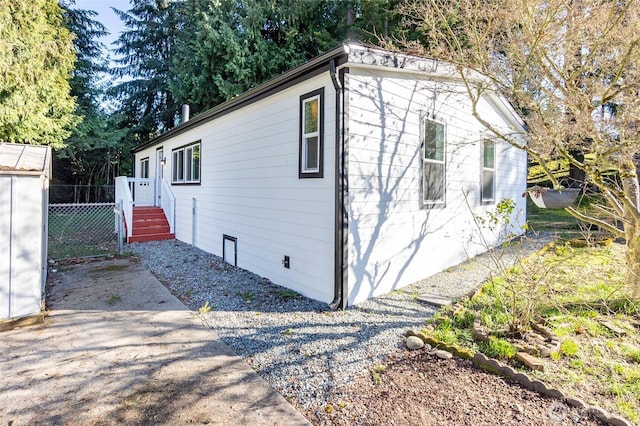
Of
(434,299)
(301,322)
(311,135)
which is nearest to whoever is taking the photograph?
(301,322)

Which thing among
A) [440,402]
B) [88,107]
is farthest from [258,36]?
[440,402]

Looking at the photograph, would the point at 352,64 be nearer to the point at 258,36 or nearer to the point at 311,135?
the point at 311,135

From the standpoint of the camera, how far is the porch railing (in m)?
9.72

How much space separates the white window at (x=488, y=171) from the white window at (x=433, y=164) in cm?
194

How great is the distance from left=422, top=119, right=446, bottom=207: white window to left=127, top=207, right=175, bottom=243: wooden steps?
7476 millimetres

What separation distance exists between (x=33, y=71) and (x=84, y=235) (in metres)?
4.98

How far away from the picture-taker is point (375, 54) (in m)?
4.68

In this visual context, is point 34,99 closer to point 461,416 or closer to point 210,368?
point 210,368

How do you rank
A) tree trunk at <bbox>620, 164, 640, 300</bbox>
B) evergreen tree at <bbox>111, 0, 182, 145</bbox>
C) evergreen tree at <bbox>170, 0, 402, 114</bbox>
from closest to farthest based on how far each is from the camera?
1. tree trunk at <bbox>620, 164, 640, 300</bbox>
2. evergreen tree at <bbox>170, 0, 402, 114</bbox>
3. evergreen tree at <bbox>111, 0, 182, 145</bbox>

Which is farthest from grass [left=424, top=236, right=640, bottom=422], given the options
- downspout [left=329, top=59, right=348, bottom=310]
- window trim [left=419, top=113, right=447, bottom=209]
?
window trim [left=419, top=113, right=447, bottom=209]

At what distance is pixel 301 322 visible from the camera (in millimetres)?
4090

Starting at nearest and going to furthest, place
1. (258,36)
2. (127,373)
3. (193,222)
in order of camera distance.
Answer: (127,373)
(193,222)
(258,36)

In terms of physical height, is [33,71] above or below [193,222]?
above

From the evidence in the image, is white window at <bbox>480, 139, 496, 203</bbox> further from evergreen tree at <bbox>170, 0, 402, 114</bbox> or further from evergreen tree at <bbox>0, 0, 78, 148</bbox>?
evergreen tree at <bbox>0, 0, 78, 148</bbox>
